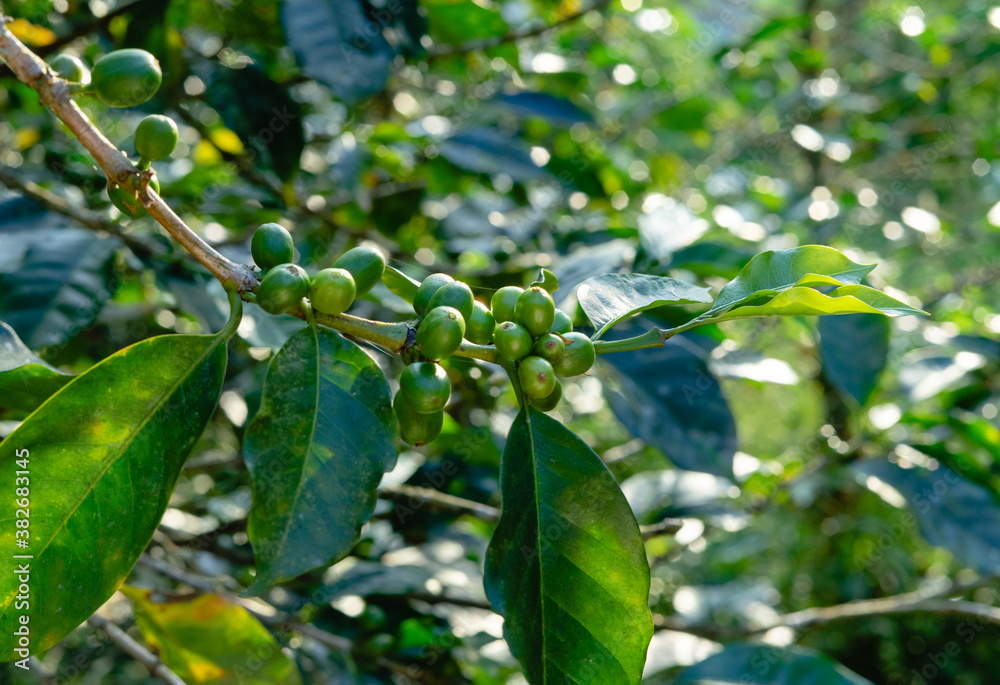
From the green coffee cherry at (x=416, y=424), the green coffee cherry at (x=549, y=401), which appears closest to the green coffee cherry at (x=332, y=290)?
the green coffee cherry at (x=416, y=424)

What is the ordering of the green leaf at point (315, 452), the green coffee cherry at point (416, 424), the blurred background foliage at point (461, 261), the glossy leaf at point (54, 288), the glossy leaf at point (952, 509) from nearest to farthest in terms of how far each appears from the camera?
the green leaf at point (315, 452), the green coffee cherry at point (416, 424), the glossy leaf at point (54, 288), the blurred background foliage at point (461, 261), the glossy leaf at point (952, 509)

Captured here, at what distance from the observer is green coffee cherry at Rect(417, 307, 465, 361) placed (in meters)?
0.62

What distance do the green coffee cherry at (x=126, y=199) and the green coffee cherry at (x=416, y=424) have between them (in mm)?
315

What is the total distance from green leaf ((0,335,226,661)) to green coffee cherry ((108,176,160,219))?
0.45 ft

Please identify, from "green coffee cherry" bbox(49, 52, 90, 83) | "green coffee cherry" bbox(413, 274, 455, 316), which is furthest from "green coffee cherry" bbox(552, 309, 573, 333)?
"green coffee cherry" bbox(49, 52, 90, 83)

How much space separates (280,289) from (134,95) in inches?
13.1

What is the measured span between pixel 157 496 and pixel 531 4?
226 centimetres

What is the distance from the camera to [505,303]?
28.7 inches

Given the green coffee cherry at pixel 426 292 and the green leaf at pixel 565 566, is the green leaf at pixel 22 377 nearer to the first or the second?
the green coffee cherry at pixel 426 292

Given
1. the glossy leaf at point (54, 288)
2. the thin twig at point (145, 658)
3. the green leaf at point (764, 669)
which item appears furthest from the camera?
the green leaf at point (764, 669)

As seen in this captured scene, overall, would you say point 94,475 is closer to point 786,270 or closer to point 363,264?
point 363,264

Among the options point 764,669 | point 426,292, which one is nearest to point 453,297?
point 426,292

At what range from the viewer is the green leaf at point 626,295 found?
2.33 ft

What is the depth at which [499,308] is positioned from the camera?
0.74 metres
